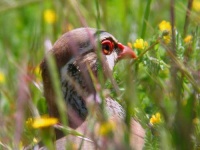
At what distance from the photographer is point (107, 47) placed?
5.38m

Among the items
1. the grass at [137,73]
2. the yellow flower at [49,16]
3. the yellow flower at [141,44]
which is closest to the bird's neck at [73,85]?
the grass at [137,73]

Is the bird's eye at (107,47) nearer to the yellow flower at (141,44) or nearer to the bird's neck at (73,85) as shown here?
the bird's neck at (73,85)

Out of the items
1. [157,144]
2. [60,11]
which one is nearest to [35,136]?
[157,144]

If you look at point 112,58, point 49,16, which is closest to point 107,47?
point 112,58

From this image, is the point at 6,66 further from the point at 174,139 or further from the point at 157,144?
the point at 174,139

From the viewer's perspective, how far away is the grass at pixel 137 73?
3185mm

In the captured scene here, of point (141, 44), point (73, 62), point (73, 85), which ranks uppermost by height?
point (141, 44)

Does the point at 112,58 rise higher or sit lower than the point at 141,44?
lower

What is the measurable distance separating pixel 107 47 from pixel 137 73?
720mm

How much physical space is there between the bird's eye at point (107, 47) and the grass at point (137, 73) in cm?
11

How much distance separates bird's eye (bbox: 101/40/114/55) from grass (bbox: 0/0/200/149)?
0.36 feet

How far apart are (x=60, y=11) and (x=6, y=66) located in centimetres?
64

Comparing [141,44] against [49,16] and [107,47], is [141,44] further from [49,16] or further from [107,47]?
[49,16]

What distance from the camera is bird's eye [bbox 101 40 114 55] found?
5311 millimetres
